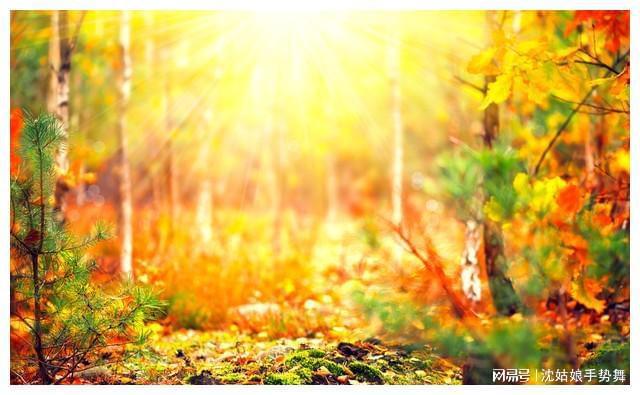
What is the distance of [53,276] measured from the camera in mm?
2527

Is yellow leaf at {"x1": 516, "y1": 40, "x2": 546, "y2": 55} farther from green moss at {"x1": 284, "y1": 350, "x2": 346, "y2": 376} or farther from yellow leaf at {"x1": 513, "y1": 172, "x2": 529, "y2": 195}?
green moss at {"x1": 284, "y1": 350, "x2": 346, "y2": 376}

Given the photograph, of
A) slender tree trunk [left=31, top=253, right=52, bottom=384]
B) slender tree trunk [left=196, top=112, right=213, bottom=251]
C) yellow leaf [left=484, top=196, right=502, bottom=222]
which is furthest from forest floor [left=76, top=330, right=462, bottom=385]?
slender tree trunk [left=196, top=112, right=213, bottom=251]

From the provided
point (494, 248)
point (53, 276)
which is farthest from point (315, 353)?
point (53, 276)

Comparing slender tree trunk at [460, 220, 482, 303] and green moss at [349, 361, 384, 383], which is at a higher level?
slender tree trunk at [460, 220, 482, 303]

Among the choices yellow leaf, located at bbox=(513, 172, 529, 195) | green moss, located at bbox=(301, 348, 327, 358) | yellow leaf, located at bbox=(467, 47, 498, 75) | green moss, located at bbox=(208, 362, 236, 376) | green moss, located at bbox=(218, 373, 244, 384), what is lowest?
green moss, located at bbox=(218, 373, 244, 384)

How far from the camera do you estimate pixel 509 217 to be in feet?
6.95

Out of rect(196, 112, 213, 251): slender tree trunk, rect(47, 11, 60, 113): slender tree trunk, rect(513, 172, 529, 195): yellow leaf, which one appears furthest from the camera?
rect(196, 112, 213, 251): slender tree trunk

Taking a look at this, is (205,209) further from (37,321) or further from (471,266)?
(37,321)

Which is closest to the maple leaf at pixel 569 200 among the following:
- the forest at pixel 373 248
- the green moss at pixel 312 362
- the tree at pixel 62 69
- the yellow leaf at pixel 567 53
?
the forest at pixel 373 248

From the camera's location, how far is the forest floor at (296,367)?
2.80m

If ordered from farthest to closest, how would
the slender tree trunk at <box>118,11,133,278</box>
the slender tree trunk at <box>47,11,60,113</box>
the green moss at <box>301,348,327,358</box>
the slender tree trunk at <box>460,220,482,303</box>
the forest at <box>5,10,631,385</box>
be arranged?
the slender tree trunk at <box>118,11,133,278</box> < the slender tree trunk at <box>47,11,60,113</box> < the slender tree trunk at <box>460,220,482,303</box> < the green moss at <box>301,348,327,358</box> < the forest at <box>5,10,631,385</box>

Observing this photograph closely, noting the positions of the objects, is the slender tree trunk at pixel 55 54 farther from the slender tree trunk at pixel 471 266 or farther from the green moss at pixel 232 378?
the slender tree trunk at pixel 471 266

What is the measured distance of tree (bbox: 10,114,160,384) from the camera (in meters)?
2.48

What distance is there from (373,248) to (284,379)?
0.90 m
